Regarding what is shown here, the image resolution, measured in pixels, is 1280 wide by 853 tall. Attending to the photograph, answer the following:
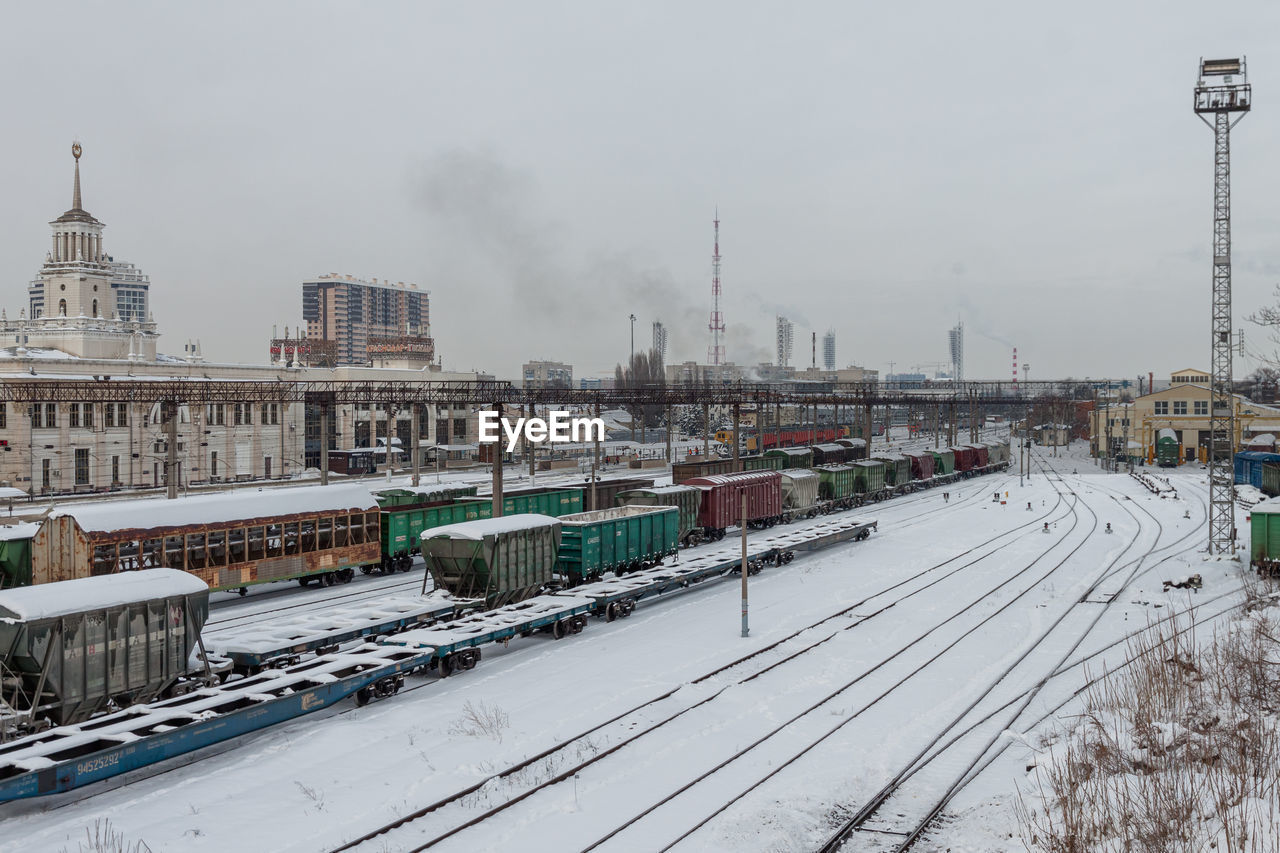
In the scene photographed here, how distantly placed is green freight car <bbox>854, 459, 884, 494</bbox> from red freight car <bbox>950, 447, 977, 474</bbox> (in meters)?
21.9

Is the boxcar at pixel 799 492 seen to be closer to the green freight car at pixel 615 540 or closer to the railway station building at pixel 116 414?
the green freight car at pixel 615 540

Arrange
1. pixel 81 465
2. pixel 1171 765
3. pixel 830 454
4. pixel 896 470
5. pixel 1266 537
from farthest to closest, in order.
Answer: pixel 830 454, pixel 896 470, pixel 81 465, pixel 1266 537, pixel 1171 765

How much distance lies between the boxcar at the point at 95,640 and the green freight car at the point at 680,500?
69.2 feet

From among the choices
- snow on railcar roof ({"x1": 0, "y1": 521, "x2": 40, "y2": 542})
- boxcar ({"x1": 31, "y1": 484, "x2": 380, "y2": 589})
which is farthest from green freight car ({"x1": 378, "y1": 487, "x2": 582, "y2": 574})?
snow on railcar roof ({"x1": 0, "y1": 521, "x2": 40, "y2": 542})

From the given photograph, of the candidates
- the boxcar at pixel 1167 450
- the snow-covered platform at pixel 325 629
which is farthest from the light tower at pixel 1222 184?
the boxcar at pixel 1167 450

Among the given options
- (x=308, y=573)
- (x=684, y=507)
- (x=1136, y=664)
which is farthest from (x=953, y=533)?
(x=308, y=573)

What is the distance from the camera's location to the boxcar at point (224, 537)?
83.8 ft

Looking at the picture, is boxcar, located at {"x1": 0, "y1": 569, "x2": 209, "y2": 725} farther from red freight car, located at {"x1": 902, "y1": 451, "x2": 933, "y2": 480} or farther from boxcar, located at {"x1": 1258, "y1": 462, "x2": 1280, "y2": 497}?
boxcar, located at {"x1": 1258, "y1": 462, "x2": 1280, "y2": 497}

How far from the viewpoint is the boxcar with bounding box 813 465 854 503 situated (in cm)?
5762

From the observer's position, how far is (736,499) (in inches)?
1751

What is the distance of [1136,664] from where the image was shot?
21266 millimetres

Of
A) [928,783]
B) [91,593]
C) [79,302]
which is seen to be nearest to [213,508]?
[91,593]

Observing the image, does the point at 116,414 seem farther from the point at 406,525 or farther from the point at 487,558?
the point at 487,558

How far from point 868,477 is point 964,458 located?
27.9 metres
